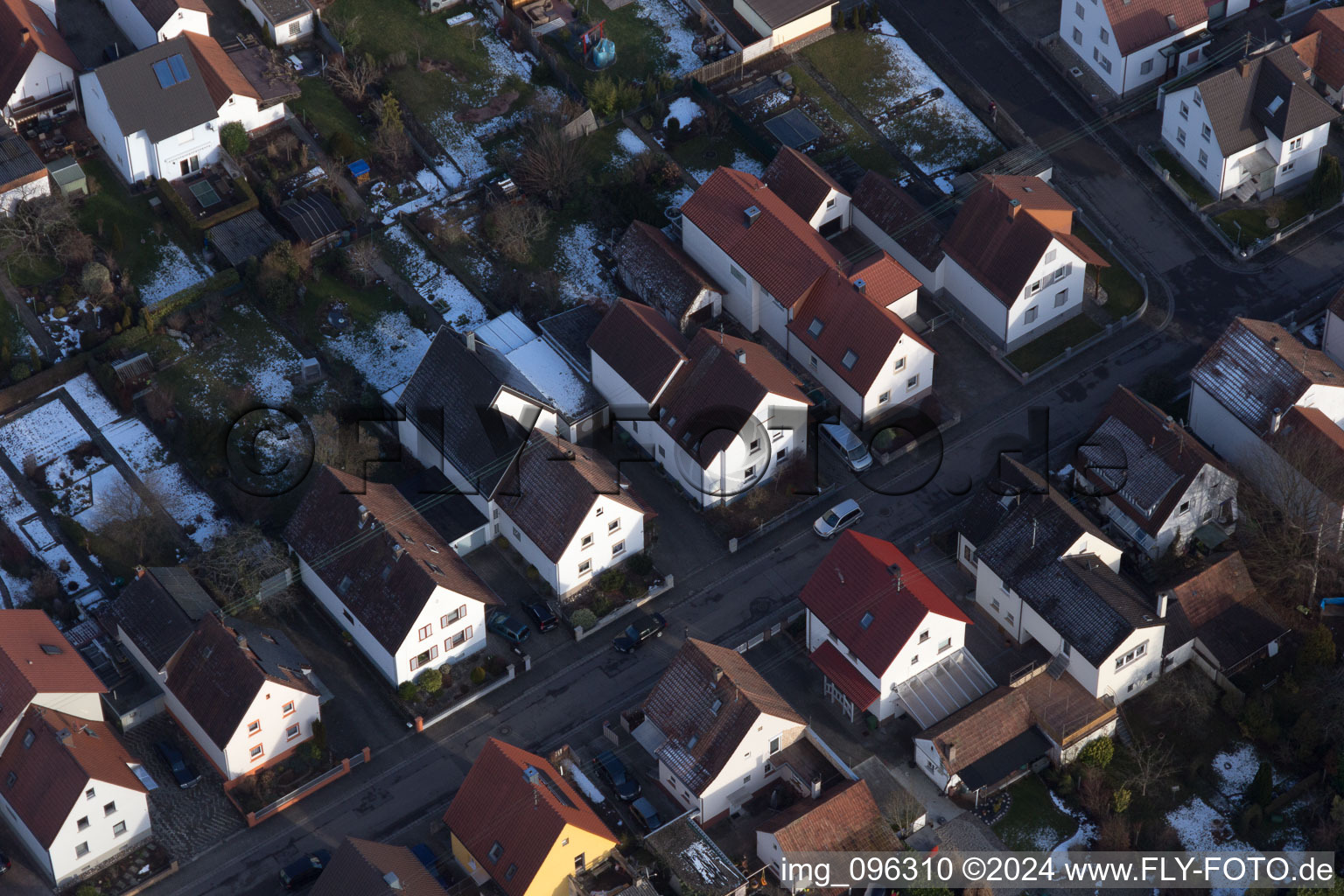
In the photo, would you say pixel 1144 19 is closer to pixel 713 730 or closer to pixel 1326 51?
→ pixel 1326 51

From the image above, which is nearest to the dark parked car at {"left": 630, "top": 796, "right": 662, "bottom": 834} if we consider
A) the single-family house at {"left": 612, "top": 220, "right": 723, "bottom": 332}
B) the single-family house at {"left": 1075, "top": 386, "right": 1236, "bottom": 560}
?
the single-family house at {"left": 1075, "top": 386, "right": 1236, "bottom": 560}

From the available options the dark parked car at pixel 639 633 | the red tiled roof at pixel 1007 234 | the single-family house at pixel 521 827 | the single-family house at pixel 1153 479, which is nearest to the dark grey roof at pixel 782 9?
Result: the red tiled roof at pixel 1007 234

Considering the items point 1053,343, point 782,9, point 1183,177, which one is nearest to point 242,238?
point 782,9

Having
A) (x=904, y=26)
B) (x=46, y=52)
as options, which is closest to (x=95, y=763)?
(x=46, y=52)

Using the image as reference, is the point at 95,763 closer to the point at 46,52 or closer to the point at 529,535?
the point at 529,535

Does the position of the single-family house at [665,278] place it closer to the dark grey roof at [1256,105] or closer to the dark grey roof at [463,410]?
the dark grey roof at [463,410]
